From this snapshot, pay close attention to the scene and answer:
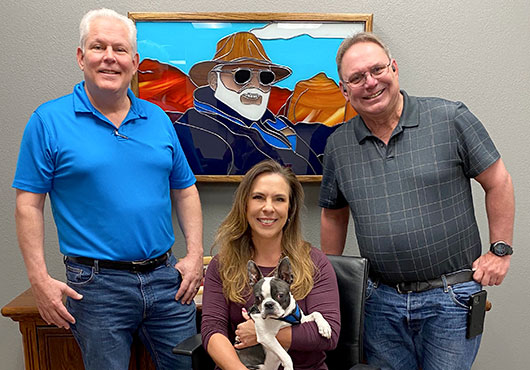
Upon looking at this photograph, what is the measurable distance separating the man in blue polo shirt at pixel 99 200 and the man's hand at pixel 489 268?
3.61 feet

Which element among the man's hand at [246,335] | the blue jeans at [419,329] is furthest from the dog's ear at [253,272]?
the blue jeans at [419,329]


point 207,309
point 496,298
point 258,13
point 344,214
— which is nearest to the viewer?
point 207,309

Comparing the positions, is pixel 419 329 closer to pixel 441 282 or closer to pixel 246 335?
pixel 441 282

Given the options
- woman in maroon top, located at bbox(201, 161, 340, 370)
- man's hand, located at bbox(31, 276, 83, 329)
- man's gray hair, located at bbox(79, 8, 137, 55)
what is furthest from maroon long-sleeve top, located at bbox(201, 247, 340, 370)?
man's gray hair, located at bbox(79, 8, 137, 55)

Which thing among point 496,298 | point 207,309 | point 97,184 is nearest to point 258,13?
point 97,184

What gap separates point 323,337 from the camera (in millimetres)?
1548

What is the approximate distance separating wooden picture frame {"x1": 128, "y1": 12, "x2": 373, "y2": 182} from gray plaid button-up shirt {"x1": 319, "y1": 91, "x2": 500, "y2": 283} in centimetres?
65

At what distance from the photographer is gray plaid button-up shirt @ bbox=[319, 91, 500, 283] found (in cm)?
168

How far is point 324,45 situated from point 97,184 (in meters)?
1.27

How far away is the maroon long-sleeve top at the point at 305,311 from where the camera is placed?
1570 mm

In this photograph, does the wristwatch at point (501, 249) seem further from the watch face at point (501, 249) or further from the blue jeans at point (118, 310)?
the blue jeans at point (118, 310)

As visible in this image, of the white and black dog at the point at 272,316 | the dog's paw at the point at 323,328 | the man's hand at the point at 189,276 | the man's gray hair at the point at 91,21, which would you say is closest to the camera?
the white and black dog at the point at 272,316

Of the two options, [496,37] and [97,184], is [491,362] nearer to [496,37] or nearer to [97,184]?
[496,37]

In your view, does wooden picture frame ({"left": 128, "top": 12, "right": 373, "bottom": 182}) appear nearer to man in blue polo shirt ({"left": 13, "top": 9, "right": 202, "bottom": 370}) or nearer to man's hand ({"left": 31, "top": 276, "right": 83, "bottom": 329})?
man in blue polo shirt ({"left": 13, "top": 9, "right": 202, "bottom": 370})
